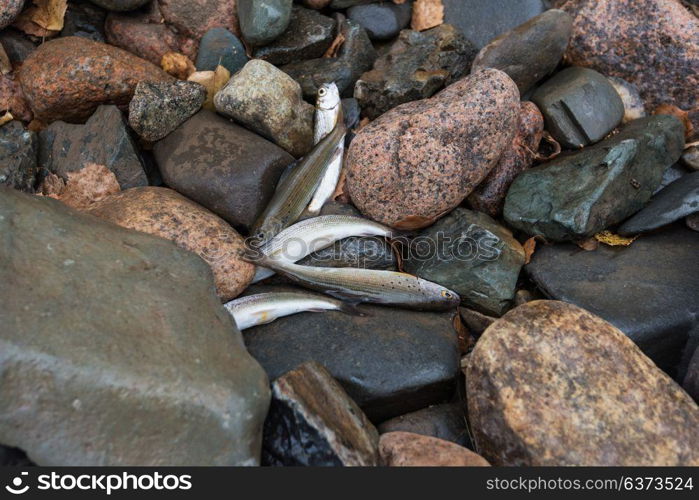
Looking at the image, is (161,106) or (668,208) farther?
(161,106)

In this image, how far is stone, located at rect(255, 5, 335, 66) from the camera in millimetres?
5961

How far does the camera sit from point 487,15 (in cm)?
609

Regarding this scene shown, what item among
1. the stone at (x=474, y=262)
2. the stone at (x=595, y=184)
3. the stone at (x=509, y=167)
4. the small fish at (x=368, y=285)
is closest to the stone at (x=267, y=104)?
the small fish at (x=368, y=285)

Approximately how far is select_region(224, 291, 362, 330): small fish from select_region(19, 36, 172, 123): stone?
230 cm

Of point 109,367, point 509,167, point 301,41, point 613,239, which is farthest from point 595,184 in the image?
point 109,367

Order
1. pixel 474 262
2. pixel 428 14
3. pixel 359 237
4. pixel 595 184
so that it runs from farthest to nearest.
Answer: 1. pixel 428 14
2. pixel 359 237
3. pixel 474 262
4. pixel 595 184

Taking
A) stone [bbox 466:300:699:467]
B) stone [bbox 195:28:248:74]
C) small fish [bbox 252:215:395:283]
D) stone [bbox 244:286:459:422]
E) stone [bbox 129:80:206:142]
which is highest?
stone [bbox 195:28:248:74]

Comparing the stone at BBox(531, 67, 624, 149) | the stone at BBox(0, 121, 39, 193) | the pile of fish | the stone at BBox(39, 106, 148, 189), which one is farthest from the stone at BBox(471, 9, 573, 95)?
the stone at BBox(0, 121, 39, 193)

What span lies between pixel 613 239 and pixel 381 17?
320 cm

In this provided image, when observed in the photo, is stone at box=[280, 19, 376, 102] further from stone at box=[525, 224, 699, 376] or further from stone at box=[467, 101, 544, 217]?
stone at box=[525, 224, 699, 376]

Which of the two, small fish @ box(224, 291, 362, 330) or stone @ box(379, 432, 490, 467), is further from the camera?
small fish @ box(224, 291, 362, 330)

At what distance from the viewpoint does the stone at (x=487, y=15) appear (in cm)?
600

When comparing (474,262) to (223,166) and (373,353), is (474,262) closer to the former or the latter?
(373,353)

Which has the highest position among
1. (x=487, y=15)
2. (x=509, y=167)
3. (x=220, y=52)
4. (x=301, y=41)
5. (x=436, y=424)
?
(x=487, y=15)
